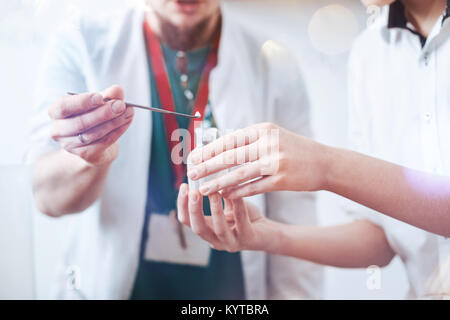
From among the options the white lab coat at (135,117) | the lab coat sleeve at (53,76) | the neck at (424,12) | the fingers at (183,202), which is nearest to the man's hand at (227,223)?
the fingers at (183,202)

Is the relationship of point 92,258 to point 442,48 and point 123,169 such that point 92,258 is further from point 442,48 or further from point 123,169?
point 442,48

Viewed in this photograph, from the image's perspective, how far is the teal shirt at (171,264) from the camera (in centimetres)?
77

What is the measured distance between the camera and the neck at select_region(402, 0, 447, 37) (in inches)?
25.3

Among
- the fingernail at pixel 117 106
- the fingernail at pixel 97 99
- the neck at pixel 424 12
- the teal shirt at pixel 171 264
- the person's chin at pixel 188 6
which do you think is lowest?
the teal shirt at pixel 171 264

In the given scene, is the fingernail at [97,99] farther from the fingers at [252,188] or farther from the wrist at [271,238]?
the wrist at [271,238]

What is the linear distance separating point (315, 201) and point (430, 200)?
0.27m

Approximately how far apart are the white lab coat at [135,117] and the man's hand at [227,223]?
113 millimetres

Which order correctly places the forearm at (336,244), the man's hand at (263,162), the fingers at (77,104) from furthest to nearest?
the forearm at (336,244) < the fingers at (77,104) < the man's hand at (263,162)

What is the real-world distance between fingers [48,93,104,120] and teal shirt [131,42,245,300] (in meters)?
0.18

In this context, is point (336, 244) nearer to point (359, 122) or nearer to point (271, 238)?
point (271, 238)

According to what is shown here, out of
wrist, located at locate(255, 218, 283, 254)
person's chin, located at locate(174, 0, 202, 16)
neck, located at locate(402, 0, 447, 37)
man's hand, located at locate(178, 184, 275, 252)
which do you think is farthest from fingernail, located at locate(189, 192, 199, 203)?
neck, located at locate(402, 0, 447, 37)

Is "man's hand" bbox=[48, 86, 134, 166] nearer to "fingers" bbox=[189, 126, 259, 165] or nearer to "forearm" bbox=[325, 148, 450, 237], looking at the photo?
"fingers" bbox=[189, 126, 259, 165]

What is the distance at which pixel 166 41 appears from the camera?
30.6 inches
